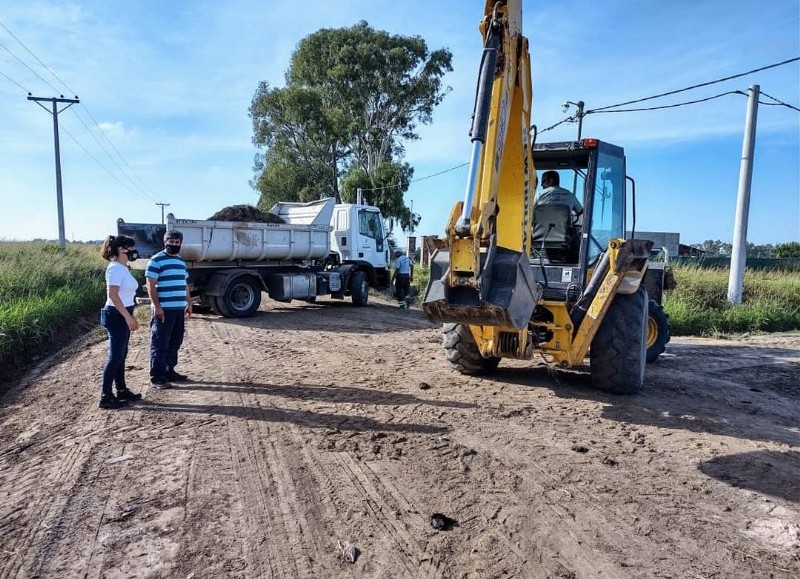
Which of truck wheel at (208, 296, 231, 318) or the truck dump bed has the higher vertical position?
the truck dump bed

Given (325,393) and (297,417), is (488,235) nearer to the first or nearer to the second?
Answer: (297,417)

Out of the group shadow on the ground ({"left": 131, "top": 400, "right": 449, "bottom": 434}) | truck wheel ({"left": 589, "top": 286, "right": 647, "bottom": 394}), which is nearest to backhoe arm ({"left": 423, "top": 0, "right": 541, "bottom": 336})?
shadow on the ground ({"left": 131, "top": 400, "right": 449, "bottom": 434})

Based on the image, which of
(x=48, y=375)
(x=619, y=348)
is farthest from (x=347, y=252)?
(x=619, y=348)

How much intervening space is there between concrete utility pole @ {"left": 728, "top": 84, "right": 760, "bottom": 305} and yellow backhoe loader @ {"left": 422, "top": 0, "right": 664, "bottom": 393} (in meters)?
9.64

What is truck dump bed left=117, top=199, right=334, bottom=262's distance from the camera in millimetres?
10984

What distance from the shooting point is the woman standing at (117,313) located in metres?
5.16

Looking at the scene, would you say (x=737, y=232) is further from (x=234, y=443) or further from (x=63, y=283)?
(x=63, y=283)

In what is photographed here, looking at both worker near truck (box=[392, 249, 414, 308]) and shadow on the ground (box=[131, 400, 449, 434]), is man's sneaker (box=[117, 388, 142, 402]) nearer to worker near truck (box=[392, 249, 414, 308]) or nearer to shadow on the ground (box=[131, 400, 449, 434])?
shadow on the ground (box=[131, 400, 449, 434])

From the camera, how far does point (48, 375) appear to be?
698 cm

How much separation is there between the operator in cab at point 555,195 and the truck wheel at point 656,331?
2.51 m

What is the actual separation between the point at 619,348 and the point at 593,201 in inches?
64.6

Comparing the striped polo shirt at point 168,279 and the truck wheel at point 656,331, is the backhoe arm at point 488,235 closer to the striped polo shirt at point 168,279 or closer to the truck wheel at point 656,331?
the striped polo shirt at point 168,279

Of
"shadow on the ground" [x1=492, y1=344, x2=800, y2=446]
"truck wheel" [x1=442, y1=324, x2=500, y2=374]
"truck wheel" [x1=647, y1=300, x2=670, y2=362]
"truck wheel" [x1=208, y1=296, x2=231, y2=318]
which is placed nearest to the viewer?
"shadow on the ground" [x1=492, y1=344, x2=800, y2=446]

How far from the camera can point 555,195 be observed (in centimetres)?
636
